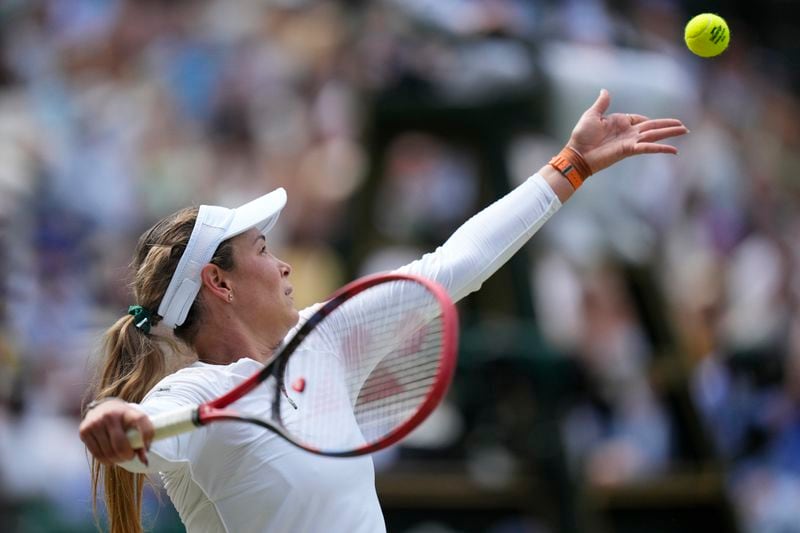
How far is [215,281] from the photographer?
3748 mm

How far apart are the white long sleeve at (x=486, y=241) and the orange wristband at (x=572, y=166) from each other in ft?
0.29

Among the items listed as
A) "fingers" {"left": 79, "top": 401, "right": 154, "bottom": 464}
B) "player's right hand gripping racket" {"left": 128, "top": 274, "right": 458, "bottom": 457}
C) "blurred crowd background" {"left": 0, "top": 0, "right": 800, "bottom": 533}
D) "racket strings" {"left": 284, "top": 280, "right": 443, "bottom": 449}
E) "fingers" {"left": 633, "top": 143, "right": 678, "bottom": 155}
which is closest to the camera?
"fingers" {"left": 79, "top": 401, "right": 154, "bottom": 464}

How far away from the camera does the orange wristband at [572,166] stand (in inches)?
154

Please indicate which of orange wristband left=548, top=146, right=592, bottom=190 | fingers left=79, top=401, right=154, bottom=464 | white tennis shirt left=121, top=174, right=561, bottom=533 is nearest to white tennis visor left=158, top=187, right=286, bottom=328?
white tennis shirt left=121, top=174, right=561, bottom=533

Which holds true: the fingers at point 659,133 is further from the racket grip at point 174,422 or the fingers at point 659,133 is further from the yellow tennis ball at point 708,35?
the racket grip at point 174,422

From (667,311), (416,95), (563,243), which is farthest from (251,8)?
(667,311)

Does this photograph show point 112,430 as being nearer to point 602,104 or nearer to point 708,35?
point 602,104

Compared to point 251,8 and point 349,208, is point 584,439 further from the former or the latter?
point 251,8

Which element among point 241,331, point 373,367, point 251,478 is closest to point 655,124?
point 373,367

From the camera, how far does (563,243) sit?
30.6 feet

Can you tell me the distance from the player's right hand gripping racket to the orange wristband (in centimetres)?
61

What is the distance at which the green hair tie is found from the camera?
12.2 ft

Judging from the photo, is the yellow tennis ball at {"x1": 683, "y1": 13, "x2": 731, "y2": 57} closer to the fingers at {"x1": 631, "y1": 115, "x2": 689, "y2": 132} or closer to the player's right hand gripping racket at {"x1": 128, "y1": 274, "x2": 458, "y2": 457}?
the fingers at {"x1": 631, "y1": 115, "x2": 689, "y2": 132}

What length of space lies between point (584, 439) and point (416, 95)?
97.6 inches
